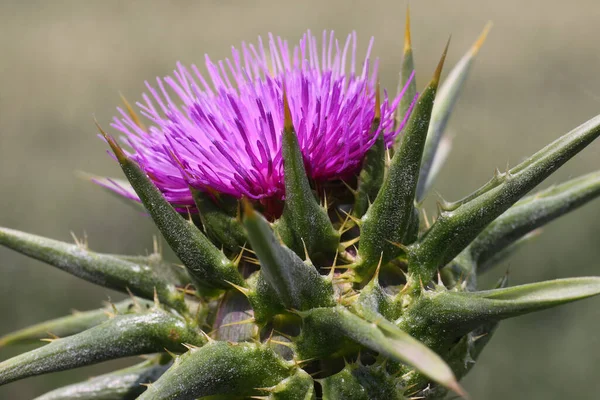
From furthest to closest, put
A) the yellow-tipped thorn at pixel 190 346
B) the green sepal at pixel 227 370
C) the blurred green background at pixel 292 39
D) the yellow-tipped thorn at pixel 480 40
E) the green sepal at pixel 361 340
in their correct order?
the blurred green background at pixel 292 39
the yellow-tipped thorn at pixel 480 40
the yellow-tipped thorn at pixel 190 346
the green sepal at pixel 227 370
the green sepal at pixel 361 340

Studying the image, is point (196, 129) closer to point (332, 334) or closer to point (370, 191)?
point (370, 191)

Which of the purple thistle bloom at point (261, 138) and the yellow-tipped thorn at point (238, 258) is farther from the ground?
the purple thistle bloom at point (261, 138)

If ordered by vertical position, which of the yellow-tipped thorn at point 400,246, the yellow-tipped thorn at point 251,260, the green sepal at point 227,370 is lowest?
the green sepal at point 227,370

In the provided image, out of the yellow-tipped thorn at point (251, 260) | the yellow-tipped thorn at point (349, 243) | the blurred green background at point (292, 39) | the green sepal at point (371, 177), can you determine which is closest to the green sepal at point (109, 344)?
the yellow-tipped thorn at point (251, 260)

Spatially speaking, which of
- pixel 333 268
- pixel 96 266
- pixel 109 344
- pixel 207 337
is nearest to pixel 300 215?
pixel 333 268

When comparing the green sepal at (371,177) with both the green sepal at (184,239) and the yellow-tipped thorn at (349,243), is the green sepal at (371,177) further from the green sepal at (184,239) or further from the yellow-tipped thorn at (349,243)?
the green sepal at (184,239)

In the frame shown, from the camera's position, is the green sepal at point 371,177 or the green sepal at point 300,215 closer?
the green sepal at point 300,215

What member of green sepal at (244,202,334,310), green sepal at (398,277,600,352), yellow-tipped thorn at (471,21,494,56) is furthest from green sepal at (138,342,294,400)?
yellow-tipped thorn at (471,21,494,56)

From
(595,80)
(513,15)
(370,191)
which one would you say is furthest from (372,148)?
(513,15)
